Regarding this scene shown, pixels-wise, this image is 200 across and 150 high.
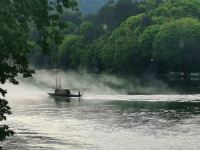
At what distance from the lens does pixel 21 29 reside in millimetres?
23953

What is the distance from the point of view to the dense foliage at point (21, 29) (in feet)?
76.1

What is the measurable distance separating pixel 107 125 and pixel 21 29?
169 ft

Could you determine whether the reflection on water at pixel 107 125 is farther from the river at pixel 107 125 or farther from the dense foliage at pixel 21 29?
the dense foliage at pixel 21 29

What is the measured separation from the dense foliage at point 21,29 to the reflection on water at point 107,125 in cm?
2872

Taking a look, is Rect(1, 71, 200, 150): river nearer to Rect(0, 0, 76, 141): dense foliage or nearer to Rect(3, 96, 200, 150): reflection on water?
Rect(3, 96, 200, 150): reflection on water

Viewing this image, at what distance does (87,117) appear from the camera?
84188mm

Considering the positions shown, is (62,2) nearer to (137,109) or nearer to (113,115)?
(113,115)

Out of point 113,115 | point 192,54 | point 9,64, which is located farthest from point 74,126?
point 192,54

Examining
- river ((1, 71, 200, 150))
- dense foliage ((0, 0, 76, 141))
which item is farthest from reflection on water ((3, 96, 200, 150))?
dense foliage ((0, 0, 76, 141))

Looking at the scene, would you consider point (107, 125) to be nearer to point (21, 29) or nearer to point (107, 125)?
point (107, 125)

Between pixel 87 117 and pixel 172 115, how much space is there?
14.2 m

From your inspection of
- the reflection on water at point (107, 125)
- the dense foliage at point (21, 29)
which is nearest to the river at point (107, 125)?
the reflection on water at point (107, 125)

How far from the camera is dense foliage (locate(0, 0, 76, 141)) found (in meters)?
23.2

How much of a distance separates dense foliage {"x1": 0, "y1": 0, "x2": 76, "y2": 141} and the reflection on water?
28.7 meters
